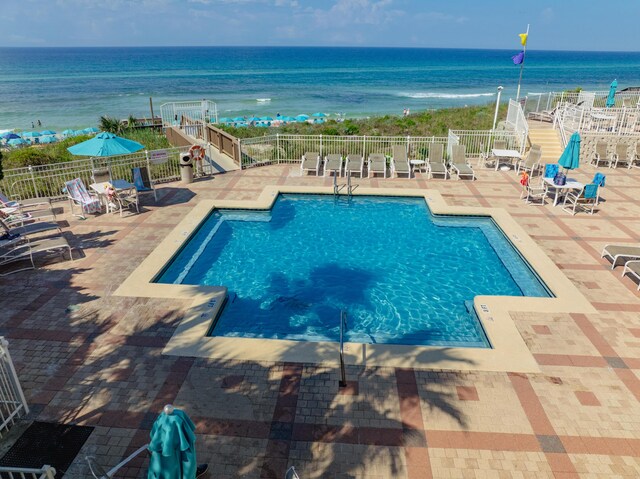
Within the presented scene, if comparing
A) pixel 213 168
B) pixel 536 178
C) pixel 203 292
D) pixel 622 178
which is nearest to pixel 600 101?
pixel 622 178

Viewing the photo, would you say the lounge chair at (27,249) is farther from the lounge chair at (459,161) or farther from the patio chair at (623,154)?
the patio chair at (623,154)

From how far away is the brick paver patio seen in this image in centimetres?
514

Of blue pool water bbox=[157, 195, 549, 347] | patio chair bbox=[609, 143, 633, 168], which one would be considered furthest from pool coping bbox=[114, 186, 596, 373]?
patio chair bbox=[609, 143, 633, 168]

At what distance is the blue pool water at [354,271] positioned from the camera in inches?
332

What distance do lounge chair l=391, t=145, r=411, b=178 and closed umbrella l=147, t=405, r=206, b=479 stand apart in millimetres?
13900

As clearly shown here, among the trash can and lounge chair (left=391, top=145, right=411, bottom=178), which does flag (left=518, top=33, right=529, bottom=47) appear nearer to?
lounge chair (left=391, top=145, right=411, bottom=178)

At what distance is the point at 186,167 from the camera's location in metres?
15.6

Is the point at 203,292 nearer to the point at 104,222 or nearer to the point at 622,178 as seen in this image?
the point at 104,222

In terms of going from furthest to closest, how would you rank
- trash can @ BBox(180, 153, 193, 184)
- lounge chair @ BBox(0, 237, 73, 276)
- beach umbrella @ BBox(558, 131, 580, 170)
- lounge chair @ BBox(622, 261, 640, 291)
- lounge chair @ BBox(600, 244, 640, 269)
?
trash can @ BBox(180, 153, 193, 184)
beach umbrella @ BBox(558, 131, 580, 170)
lounge chair @ BBox(600, 244, 640, 269)
lounge chair @ BBox(0, 237, 73, 276)
lounge chair @ BBox(622, 261, 640, 291)

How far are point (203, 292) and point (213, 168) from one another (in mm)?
9938

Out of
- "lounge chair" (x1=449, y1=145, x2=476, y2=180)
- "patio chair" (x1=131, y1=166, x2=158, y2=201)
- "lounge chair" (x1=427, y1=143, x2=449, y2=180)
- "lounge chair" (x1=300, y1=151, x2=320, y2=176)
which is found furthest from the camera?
"lounge chair" (x1=300, y1=151, x2=320, y2=176)

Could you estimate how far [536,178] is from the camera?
16.7 meters

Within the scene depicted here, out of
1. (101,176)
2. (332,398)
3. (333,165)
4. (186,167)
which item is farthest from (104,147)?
(332,398)

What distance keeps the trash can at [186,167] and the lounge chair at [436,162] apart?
902 cm
